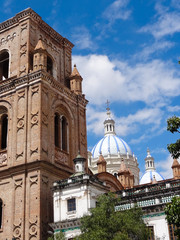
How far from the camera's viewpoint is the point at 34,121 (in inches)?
1414

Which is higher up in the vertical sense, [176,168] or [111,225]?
[176,168]

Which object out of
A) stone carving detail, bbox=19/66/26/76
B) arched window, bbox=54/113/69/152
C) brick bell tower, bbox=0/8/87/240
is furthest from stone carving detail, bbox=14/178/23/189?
stone carving detail, bbox=19/66/26/76

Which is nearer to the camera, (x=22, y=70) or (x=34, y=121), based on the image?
(x=34, y=121)

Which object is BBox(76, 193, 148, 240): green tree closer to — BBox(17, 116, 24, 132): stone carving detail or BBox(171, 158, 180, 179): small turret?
BBox(17, 116, 24, 132): stone carving detail

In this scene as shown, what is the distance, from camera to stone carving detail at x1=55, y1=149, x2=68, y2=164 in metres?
37.0

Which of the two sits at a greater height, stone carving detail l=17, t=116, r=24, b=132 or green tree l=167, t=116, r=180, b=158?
stone carving detail l=17, t=116, r=24, b=132

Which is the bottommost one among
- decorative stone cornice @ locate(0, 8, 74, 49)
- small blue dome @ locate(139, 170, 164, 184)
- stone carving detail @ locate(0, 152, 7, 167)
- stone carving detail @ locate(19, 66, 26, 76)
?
stone carving detail @ locate(0, 152, 7, 167)

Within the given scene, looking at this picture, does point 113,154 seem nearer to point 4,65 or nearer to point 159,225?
point 4,65

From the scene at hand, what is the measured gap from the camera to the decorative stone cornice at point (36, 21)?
40.7 m

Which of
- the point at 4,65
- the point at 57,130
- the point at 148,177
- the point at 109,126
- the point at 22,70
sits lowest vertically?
the point at 57,130

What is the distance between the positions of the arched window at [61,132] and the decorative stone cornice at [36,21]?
9659mm

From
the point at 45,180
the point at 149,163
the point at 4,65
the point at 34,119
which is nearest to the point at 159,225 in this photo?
the point at 45,180

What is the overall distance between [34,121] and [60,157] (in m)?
4.36

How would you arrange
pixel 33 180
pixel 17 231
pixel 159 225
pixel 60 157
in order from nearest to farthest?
pixel 159 225, pixel 17 231, pixel 33 180, pixel 60 157
